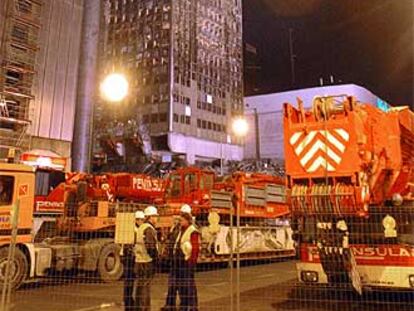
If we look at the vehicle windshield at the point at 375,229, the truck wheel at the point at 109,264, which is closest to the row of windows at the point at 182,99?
the truck wheel at the point at 109,264

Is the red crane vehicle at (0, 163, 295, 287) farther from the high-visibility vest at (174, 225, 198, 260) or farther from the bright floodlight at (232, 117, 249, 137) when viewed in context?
the bright floodlight at (232, 117, 249, 137)

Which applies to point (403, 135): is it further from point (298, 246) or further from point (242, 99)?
point (242, 99)

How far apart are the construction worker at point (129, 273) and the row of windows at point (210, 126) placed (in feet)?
149

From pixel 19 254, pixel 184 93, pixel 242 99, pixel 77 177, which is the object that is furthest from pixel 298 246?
pixel 242 99

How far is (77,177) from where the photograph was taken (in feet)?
47.6

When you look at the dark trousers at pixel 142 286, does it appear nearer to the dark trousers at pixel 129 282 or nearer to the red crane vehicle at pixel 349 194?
the dark trousers at pixel 129 282

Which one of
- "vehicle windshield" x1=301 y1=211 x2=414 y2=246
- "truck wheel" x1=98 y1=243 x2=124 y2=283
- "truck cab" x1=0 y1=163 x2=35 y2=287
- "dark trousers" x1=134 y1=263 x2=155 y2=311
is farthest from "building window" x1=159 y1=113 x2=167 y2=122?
"vehicle windshield" x1=301 y1=211 x2=414 y2=246

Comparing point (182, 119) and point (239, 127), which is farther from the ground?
point (239, 127)

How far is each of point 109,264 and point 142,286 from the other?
5372 mm

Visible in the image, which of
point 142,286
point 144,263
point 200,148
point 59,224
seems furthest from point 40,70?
point 200,148

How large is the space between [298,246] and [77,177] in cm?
889

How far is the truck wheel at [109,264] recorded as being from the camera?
1212 cm

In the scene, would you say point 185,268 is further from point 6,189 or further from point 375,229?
point 6,189

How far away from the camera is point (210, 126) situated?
55.7 metres
